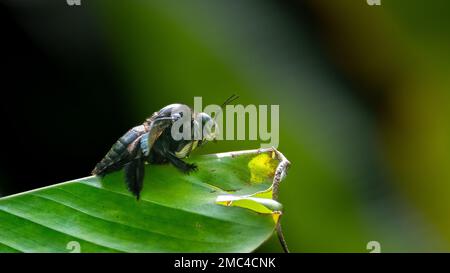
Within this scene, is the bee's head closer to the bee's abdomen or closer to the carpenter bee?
the carpenter bee

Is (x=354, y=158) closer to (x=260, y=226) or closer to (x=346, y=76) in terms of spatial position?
(x=346, y=76)

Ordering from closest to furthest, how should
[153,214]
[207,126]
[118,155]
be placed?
[153,214], [118,155], [207,126]

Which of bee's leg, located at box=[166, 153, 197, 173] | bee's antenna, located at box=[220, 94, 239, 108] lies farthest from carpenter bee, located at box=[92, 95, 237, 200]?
bee's antenna, located at box=[220, 94, 239, 108]

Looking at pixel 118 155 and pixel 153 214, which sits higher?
pixel 118 155

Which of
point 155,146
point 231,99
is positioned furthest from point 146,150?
point 231,99

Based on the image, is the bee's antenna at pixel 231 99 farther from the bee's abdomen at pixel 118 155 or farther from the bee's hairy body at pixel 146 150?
the bee's abdomen at pixel 118 155

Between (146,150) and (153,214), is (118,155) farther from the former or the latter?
(153,214)

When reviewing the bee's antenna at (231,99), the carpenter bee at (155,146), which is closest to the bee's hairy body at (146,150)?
the carpenter bee at (155,146)
